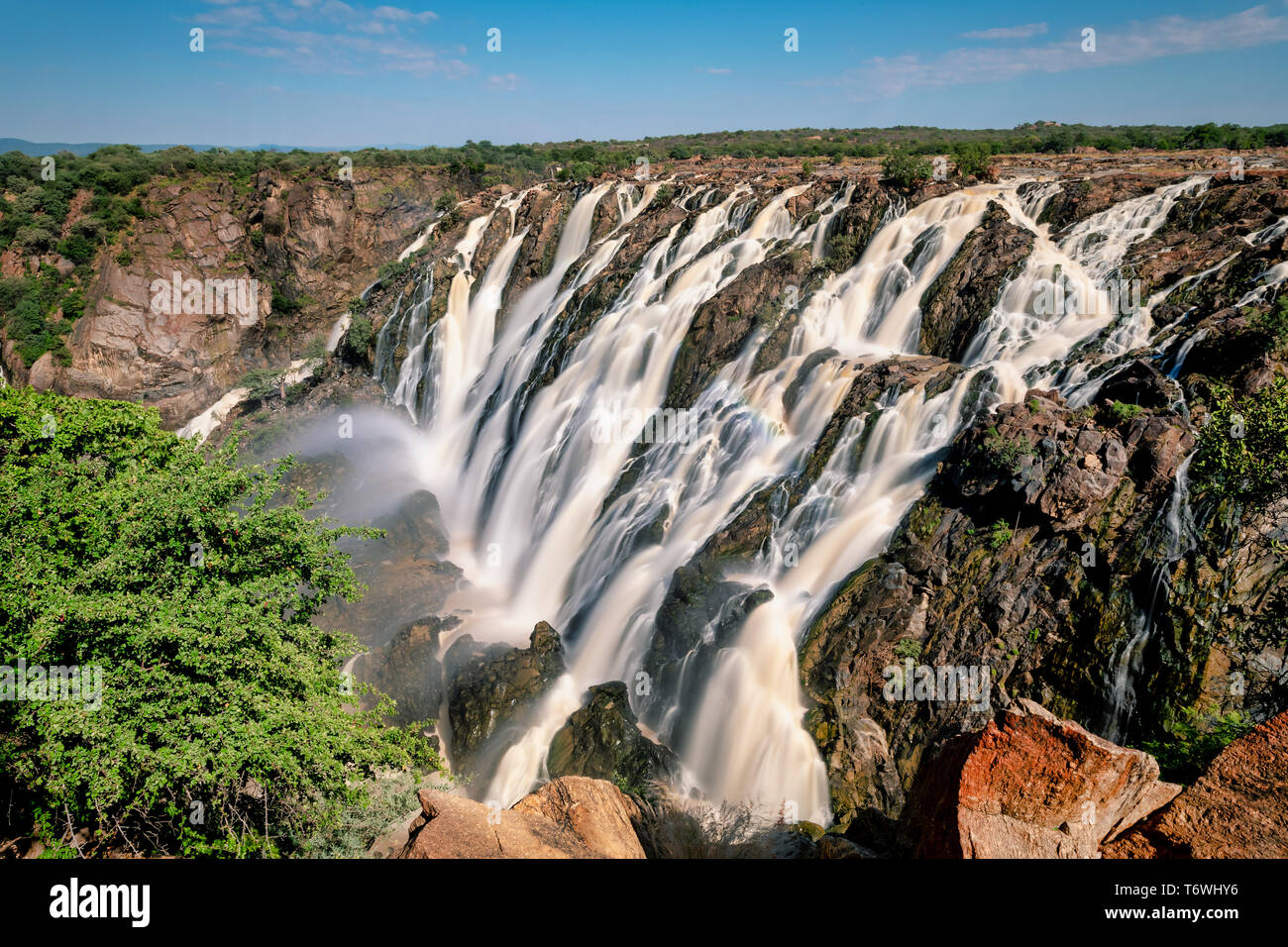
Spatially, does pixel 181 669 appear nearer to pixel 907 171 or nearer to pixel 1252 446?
pixel 1252 446

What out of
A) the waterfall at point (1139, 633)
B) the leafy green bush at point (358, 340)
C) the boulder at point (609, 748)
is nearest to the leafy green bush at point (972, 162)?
the waterfall at point (1139, 633)

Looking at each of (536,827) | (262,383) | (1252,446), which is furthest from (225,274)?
(1252,446)

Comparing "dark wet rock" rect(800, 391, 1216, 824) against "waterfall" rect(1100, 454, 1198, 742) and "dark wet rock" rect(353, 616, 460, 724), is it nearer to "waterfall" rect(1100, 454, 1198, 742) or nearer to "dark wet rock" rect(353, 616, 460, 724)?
"waterfall" rect(1100, 454, 1198, 742)

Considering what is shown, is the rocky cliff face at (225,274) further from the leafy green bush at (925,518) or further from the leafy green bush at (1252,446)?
the leafy green bush at (1252,446)

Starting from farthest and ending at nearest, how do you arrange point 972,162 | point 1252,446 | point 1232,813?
point 972,162 → point 1252,446 → point 1232,813
